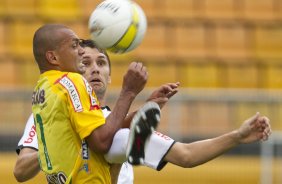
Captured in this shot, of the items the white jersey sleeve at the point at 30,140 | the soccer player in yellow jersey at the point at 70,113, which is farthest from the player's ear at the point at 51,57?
the white jersey sleeve at the point at 30,140

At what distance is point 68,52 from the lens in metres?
5.45

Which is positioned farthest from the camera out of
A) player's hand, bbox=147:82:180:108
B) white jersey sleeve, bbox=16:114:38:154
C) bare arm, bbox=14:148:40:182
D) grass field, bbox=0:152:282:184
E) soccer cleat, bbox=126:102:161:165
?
grass field, bbox=0:152:282:184

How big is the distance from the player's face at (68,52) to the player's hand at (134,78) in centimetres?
44

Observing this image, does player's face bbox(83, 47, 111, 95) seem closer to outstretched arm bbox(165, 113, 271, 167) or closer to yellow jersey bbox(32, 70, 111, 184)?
yellow jersey bbox(32, 70, 111, 184)

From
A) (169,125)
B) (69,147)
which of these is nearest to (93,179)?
(69,147)

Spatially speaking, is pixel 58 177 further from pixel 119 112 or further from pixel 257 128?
pixel 257 128

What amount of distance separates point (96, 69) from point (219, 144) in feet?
5.29

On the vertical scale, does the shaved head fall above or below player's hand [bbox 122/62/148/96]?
above

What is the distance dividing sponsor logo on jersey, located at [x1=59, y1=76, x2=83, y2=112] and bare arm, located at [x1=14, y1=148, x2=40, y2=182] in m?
1.20

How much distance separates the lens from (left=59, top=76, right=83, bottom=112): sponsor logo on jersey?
5.18m

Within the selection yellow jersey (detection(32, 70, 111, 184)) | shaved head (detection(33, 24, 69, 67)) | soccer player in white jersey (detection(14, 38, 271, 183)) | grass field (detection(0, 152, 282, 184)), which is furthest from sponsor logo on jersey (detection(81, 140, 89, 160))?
grass field (detection(0, 152, 282, 184))

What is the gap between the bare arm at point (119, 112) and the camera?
5.14 meters

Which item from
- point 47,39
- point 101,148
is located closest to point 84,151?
point 101,148

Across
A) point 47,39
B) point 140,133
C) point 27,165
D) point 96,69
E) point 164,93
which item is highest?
point 47,39
